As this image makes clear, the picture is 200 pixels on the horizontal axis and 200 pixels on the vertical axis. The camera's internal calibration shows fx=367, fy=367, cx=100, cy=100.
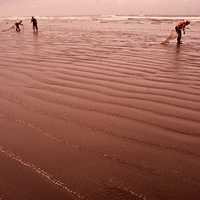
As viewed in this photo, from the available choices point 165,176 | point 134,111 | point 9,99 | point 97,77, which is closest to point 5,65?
point 97,77

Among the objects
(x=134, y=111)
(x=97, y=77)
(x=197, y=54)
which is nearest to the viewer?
(x=134, y=111)

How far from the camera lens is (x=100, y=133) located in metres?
4.02

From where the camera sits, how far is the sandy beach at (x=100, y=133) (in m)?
2.90

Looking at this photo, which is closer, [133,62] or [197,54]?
[133,62]

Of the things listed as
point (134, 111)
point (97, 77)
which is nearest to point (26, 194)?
point (134, 111)

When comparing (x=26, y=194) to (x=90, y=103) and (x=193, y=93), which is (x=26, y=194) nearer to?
(x=90, y=103)

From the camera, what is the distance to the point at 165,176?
304 centimetres

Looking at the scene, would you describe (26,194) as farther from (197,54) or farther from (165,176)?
(197,54)

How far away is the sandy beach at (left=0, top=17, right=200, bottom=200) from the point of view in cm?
290

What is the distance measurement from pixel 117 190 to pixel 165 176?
0.47m

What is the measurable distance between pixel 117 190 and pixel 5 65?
612 centimetres

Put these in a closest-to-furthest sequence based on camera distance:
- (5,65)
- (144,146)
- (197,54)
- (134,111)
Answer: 1. (144,146)
2. (134,111)
3. (5,65)
4. (197,54)

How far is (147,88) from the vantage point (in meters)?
5.84

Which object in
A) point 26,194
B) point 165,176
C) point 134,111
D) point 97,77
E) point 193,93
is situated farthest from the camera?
point 97,77
